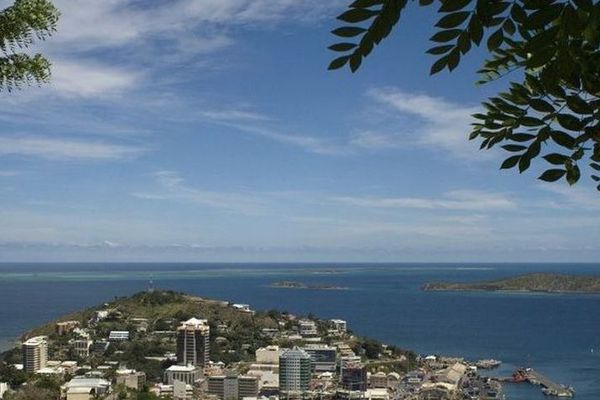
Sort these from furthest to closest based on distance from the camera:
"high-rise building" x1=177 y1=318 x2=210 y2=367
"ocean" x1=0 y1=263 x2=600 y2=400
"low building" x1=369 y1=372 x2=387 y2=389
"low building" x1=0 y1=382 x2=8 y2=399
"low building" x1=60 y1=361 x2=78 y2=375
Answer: "ocean" x1=0 y1=263 x2=600 y2=400
"high-rise building" x1=177 y1=318 x2=210 y2=367
"low building" x1=60 y1=361 x2=78 y2=375
"low building" x1=369 y1=372 x2=387 y2=389
"low building" x1=0 y1=382 x2=8 y2=399

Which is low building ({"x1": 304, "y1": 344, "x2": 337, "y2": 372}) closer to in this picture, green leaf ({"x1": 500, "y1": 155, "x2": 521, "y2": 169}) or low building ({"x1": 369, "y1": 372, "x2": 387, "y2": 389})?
low building ({"x1": 369, "y1": 372, "x2": 387, "y2": 389})

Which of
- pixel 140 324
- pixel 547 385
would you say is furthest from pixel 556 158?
pixel 140 324

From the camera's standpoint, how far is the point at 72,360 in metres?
25.8

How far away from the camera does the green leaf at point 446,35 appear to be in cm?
86

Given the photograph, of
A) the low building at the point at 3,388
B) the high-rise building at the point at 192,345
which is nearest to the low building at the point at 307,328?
the high-rise building at the point at 192,345

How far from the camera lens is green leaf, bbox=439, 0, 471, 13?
81 centimetres

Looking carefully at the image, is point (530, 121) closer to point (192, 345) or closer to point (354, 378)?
point (354, 378)

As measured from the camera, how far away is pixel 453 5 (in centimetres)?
81

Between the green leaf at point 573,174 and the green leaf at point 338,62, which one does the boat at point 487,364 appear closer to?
the green leaf at point 573,174

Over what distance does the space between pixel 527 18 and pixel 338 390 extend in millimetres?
21155

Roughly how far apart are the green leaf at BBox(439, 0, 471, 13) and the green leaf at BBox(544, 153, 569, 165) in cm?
37

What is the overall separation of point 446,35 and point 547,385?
948 inches

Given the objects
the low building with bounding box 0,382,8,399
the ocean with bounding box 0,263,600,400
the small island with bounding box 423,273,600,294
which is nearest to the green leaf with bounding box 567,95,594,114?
the low building with bounding box 0,382,8,399

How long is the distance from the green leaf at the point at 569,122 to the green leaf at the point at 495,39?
21 centimetres
